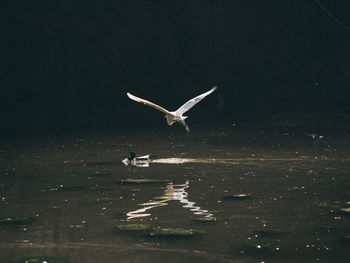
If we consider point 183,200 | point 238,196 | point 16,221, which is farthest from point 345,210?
point 16,221

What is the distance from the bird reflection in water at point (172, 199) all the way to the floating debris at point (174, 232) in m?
0.95

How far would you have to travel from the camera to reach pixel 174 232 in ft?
31.8

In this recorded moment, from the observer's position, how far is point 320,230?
9703mm

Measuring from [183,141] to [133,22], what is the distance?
20771mm

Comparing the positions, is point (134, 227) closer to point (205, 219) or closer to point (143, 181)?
point (205, 219)

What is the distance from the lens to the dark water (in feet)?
29.4

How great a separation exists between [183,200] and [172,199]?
0.67 ft

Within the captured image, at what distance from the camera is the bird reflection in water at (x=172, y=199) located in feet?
35.7

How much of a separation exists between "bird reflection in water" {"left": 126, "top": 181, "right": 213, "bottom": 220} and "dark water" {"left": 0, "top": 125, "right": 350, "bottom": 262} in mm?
18

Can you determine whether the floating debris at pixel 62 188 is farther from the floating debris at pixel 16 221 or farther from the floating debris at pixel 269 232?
the floating debris at pixel 269 232

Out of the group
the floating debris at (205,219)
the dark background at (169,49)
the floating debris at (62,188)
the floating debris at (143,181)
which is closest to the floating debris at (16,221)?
the floating debris at (62,188)

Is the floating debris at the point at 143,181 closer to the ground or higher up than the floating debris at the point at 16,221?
higher up

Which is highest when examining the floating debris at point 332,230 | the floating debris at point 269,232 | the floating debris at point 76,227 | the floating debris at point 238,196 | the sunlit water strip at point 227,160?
the sunlit water strip at point 227,160

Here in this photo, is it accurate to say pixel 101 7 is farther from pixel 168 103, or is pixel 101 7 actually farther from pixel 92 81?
pixel 168 103
